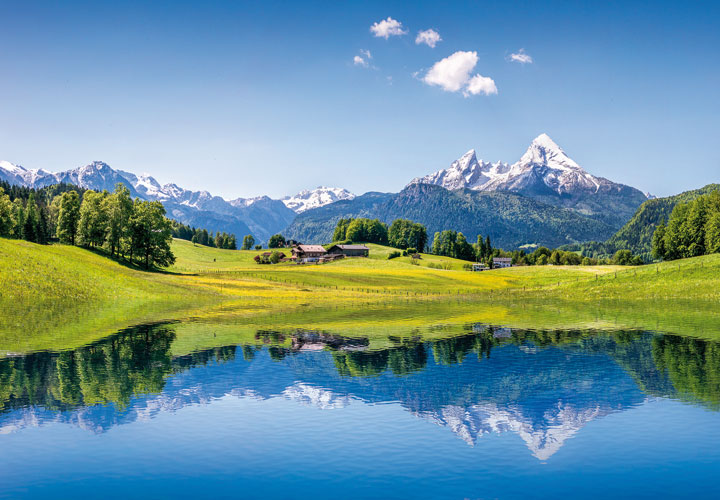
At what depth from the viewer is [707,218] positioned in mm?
153625

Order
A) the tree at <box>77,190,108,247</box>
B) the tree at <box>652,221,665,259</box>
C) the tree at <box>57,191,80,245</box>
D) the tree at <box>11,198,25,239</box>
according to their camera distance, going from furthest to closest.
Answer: the tree at <box>652,221,665,259</box> → the tree at <box>11,198,25,239</box> → the tree at <box>57,191,80,245</box> → the tree at <box>77,190,108,247</box>

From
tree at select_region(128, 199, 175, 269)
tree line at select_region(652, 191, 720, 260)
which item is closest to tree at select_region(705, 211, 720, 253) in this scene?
tree line at select_region(652, 191, 720, 260)

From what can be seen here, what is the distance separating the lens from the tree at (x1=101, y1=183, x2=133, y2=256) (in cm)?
12938

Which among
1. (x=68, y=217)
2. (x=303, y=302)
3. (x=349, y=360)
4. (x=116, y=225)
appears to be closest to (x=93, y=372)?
(x=349, y=360)

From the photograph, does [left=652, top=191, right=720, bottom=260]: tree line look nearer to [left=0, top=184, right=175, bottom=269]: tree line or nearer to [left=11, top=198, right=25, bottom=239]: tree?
[left=0, top=184, right=175, bottom=269]: tree line

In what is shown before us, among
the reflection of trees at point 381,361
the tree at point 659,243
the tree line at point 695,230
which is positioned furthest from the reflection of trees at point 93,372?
the tree at point 659,243

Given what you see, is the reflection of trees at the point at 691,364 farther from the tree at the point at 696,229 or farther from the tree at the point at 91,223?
the tree at the point at 91,223

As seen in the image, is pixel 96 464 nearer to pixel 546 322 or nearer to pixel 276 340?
pixel 276 340

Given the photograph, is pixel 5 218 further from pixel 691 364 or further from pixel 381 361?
pixel 691 364

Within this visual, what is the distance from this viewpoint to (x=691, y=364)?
3903cm

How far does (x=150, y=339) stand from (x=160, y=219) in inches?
3538

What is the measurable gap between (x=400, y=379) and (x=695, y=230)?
15679cm

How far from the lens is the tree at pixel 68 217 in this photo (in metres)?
138

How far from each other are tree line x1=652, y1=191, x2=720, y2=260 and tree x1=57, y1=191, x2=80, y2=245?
17376cm
